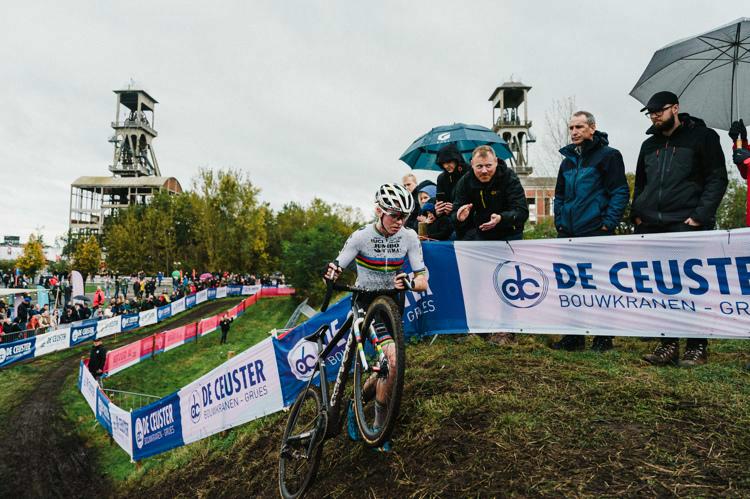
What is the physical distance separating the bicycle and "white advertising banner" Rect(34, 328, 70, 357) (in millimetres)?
23033

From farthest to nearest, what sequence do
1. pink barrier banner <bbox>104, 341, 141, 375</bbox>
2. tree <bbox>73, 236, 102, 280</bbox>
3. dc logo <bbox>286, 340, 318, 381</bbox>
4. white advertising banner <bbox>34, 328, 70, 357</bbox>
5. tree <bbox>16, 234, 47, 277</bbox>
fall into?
tree <bbox>73, 236, 102, 280</bbox>
tree <bbox>16, 234, 47, 277</bbox>
white advertising banner <bbox>34, 328, 70, 357</bbox>
pink barrier banner <bbox>104, 341, 141, 375</bbox>
dc logo <bbox>286, 340, 318, 381</bbox>

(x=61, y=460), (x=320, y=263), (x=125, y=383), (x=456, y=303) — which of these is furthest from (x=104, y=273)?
(x=456, y=303)

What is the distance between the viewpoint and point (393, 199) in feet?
14.2

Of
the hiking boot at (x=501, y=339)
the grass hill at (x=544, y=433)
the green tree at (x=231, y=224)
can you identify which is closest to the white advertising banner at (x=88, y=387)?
the grass hill at (x=544, y=433)

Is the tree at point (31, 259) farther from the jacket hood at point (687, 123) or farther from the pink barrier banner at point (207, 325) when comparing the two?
the jacket hood at point (687, 123)

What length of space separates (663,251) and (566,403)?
2559 millimetres

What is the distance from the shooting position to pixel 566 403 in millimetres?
4523

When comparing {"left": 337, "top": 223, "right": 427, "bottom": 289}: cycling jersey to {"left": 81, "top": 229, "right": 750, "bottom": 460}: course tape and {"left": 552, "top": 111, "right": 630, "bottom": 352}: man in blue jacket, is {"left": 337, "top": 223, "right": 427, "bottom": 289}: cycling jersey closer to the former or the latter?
{"left": 81, "top": 229, "right": 750, "bottom": 460}: course tape

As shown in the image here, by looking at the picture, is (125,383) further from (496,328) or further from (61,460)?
(496,328)

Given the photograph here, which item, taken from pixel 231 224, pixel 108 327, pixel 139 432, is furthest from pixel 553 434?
pixel 231 224

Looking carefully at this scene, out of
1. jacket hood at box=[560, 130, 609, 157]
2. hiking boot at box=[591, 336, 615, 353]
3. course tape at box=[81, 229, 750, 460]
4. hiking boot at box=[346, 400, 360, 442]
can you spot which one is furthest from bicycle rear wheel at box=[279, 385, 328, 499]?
jacket hood at box=[560, 130, 609, 157]

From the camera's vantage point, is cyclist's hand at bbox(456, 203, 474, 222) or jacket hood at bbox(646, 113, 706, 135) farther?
cyclist's hand at bbox(456, 203, 474, 222)

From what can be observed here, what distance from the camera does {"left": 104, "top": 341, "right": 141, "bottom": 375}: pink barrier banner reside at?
65.3 ft

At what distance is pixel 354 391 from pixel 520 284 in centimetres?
333
